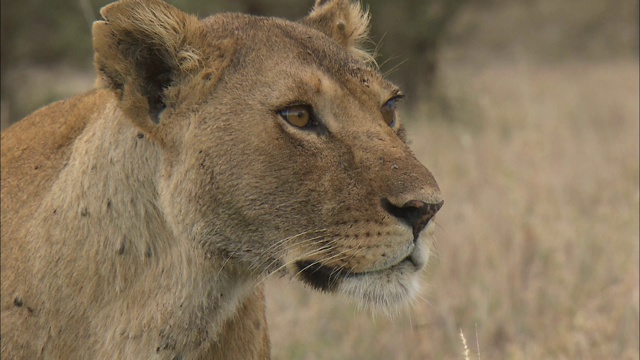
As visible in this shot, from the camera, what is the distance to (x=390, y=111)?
294 cm

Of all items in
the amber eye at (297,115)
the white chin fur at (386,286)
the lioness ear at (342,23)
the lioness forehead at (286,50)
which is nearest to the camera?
the white chin fur at (386,286)

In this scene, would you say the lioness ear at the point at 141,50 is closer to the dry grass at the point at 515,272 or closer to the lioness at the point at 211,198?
the lioness at the point at 211,198

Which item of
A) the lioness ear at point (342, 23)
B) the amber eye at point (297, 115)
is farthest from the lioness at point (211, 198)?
the lioness ear at point (342, 23)

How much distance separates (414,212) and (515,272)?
10.1 ft

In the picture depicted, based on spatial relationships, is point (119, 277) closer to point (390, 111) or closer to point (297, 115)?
point (297, 115)

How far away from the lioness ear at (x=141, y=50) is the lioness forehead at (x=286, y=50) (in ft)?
0.49

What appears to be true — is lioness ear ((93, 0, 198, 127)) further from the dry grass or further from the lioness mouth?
the dry grass

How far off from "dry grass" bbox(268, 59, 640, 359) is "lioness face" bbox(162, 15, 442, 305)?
49 centimetres

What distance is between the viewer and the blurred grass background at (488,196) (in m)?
4.77

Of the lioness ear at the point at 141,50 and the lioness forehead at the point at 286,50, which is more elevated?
the lioness forehead at the point at 286,50

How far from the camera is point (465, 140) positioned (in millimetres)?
5430

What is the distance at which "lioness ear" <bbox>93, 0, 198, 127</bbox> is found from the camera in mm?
2674

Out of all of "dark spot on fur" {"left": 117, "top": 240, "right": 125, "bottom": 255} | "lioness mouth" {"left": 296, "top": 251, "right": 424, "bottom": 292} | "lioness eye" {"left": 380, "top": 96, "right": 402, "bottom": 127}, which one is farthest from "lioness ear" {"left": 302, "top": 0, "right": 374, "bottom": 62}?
"dark spot on fur" {"left": 117, "top": 240, "right": 125, "bottom": 255}

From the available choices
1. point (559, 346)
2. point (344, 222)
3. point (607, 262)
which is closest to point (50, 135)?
point (344, 222)
